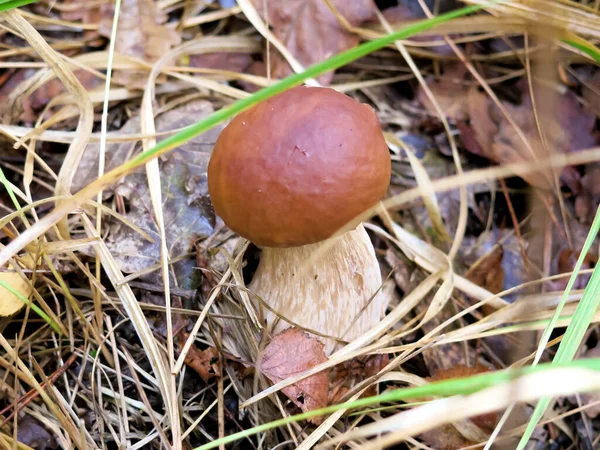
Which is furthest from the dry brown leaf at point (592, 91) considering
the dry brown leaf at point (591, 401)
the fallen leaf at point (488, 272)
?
the dry brown leaf at point (591, 401)

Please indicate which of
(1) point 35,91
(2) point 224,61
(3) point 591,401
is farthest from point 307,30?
(3) point 591,401

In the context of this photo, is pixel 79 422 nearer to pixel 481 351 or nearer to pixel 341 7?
pixel 481 351

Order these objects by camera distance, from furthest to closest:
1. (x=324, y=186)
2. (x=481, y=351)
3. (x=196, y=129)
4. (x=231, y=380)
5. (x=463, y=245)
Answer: (x=463, y=245) → (x=481, y=351) → (x=231, y=380) → (x=324, y=186) → (x=196, y=129)

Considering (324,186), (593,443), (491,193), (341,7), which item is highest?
(341,7)

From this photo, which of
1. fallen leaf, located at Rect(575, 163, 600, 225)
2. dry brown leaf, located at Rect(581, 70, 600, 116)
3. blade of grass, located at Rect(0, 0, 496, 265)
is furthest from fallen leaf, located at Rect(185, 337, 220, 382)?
dry brown leaf, located at Rect(581, 70, 600, 116)

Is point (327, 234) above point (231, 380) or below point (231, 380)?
above

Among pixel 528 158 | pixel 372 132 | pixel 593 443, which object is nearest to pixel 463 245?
pixel 528 158

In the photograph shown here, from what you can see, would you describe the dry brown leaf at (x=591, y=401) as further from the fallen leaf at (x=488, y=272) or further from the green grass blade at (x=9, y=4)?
the green grass blade at (x=9, y=4)

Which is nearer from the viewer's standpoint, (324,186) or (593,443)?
(324,186)
